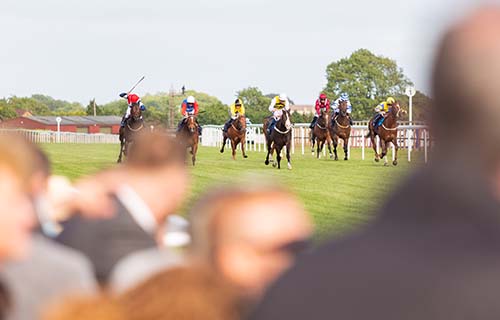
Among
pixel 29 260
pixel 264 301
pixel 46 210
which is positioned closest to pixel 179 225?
pixel 46 210

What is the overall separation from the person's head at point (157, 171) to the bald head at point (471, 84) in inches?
100

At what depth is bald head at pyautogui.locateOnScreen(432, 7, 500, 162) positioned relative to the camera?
5.68ft

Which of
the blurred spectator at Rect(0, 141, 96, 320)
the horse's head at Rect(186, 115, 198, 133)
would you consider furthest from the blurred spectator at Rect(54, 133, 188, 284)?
the horse's head at Rect(186, 115, 198, 133)

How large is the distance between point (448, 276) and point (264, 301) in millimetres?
339

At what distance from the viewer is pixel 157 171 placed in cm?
435

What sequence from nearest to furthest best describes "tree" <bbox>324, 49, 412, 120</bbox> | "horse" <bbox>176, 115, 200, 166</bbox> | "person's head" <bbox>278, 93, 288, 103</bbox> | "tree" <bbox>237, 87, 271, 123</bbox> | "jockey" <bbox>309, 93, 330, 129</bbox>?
"person's head" <bbox>278, 93, 288, 103</bbox>
"horse" <bbox>176, 115, 200, 166</bbox>
"jockey" <bbox>309, 93, 330, 129</bbox>
"tree" <bbox>324, 49, 412, 120</bbox>
"tree" <bbox>237, 87, 271, 123</bbox>

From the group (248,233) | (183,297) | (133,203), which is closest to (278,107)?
(133,203)

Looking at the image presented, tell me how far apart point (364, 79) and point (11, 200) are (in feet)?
373

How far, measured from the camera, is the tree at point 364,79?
113062 mm

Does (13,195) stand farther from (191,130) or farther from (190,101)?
(190,101)

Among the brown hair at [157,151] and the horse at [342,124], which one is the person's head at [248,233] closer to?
the brown hair at [157,151]

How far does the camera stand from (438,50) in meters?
1.78

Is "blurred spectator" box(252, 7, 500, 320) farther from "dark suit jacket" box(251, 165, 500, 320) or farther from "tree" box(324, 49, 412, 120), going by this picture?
"tree" box(324, 49, 412, 120)

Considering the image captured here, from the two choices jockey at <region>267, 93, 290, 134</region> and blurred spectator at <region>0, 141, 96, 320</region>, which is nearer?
blurred spectator at <region>0, 141, 96, 320</region>
